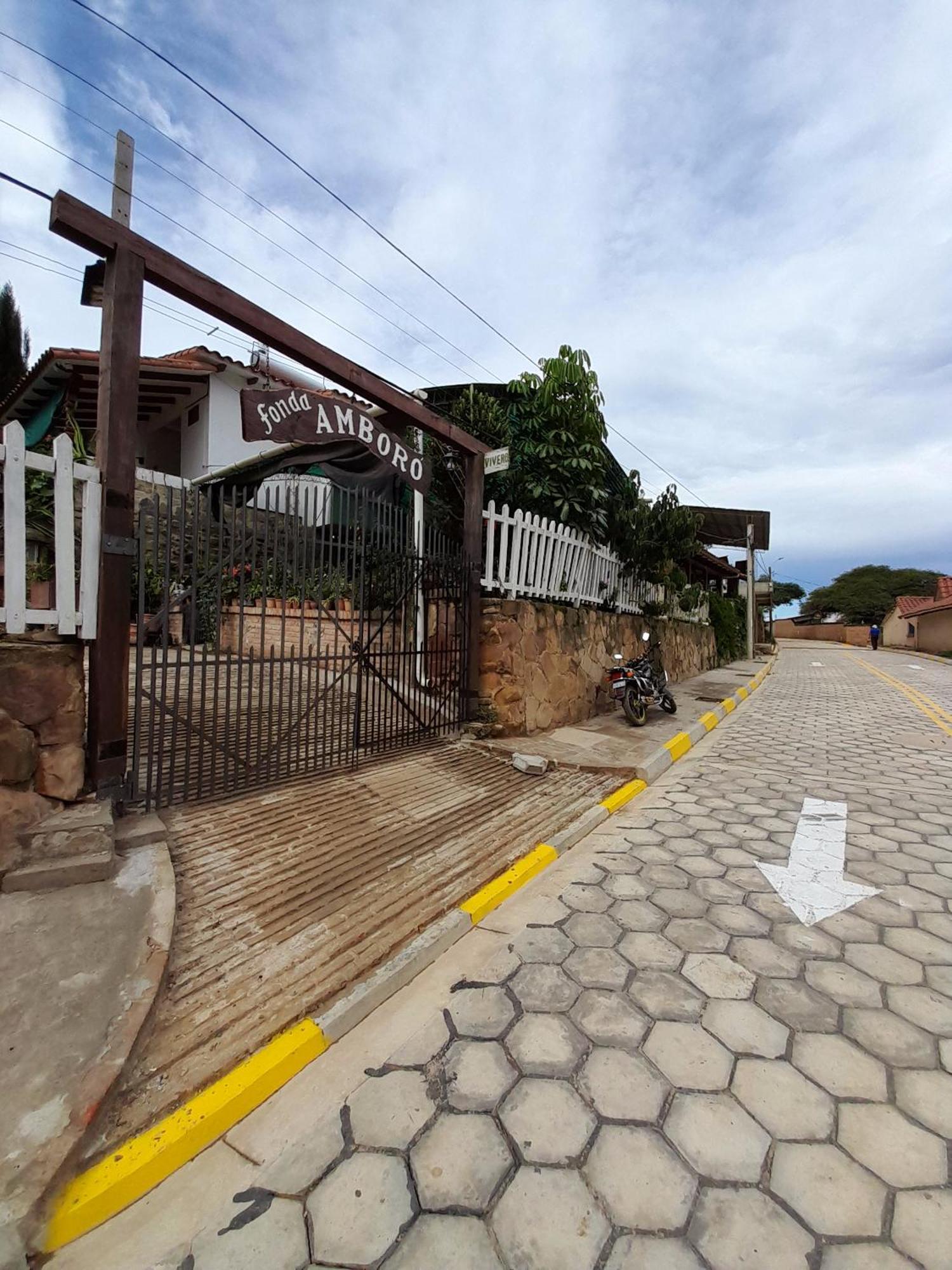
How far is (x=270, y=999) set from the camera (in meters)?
2.21

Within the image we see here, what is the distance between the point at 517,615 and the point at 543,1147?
523cm

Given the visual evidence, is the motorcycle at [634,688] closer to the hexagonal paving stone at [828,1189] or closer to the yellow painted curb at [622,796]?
the yellow painted curb at [622,796]

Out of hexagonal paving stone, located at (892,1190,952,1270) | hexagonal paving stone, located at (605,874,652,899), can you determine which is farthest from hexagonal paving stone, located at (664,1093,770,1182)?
hexagonal paving stone, located at (605,874,652,899)

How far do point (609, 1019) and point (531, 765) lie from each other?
125 inches

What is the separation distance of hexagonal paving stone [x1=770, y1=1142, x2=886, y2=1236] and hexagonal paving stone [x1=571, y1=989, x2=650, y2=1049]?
559 millimetres

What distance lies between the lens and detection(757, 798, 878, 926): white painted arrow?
3.10 m

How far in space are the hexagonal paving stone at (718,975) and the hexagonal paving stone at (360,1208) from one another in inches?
56.8

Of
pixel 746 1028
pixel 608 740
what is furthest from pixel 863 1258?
pixel 608 740

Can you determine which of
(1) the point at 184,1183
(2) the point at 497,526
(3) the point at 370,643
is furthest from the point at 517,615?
(1) the point at 184,1183

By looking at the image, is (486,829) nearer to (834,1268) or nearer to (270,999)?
(270,999)

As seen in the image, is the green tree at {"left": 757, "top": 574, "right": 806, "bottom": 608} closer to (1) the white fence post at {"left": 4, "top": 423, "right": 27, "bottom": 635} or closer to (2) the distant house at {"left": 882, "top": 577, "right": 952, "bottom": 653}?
(2) the distant house at {"left": 882, "top": 577, "right": 952, "bottom": 653}

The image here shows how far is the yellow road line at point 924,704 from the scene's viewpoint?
344 inches

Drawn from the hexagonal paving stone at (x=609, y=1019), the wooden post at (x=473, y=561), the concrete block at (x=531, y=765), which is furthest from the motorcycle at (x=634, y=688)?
the hexagonal paving stone at (x=609, y=1019)

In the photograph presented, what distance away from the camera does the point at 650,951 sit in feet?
8.80
